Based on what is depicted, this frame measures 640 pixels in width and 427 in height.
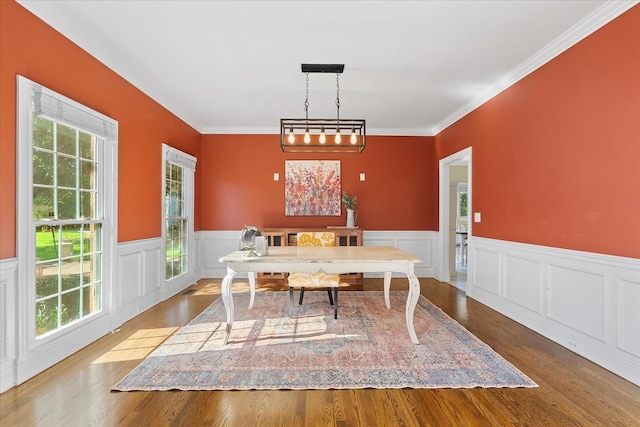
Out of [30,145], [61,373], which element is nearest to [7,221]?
[30,145]

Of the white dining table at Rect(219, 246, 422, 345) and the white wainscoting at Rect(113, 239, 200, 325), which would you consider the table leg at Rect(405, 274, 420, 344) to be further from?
the white wainscoting at Rect(113, 239, 200, 325)

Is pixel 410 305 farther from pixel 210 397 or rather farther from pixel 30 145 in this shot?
pixel 30 145

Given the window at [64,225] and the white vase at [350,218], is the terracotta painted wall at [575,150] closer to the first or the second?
the white vase at [350,218]

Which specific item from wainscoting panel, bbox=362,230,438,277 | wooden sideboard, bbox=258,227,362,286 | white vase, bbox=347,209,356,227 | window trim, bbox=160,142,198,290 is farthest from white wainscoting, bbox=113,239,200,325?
wainscoting panel, bbox=362,230,438,277

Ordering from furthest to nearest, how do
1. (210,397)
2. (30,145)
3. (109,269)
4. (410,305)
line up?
(109,269) → (410,305) → (30,145) → (210,397)

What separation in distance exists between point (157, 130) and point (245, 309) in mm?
2534

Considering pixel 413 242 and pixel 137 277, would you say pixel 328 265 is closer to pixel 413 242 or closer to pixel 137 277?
pixel 137 277

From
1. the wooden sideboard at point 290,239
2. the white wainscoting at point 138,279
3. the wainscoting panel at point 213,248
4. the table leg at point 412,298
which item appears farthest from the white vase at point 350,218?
the white wainscoting at point 138,279

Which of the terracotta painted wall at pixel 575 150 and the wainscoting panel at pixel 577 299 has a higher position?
the terracotta painted wall at pixel 575 150

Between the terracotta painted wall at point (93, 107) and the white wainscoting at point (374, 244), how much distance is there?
1604mm

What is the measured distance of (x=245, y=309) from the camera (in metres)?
3.94

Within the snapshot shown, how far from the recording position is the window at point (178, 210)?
4.66 metres

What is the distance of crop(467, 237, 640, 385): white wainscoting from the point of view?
233 centimetres

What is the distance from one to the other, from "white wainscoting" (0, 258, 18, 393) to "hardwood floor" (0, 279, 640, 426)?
112 mm
